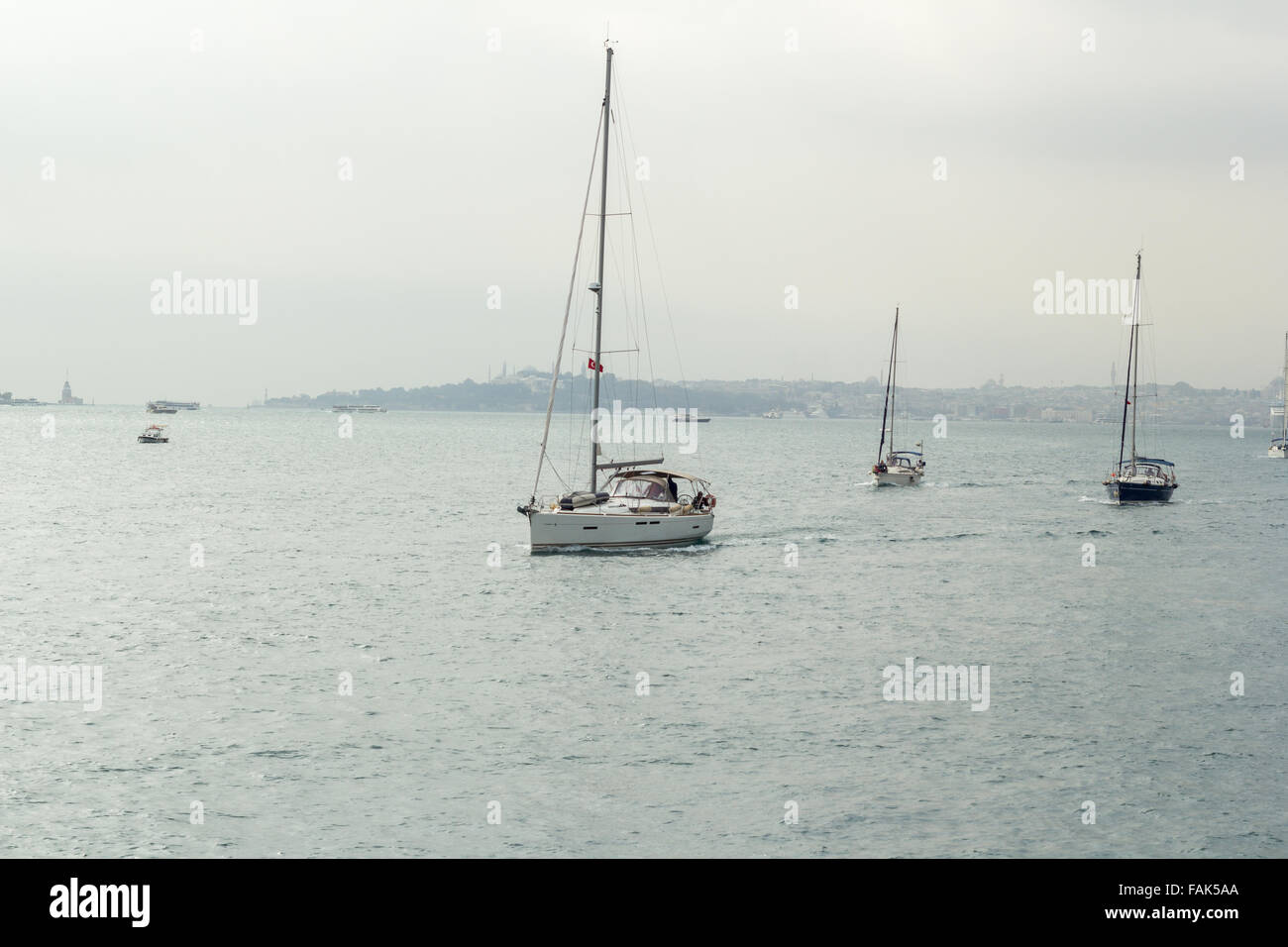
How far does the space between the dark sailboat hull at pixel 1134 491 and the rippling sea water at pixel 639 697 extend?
18.2 meters

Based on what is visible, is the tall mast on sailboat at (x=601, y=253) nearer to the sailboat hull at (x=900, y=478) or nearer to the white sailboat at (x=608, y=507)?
the white sailboat at (x=608, y=507)

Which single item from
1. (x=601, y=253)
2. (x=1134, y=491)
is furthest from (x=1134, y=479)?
(x=601, y=253)

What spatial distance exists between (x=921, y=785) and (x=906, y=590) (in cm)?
2618

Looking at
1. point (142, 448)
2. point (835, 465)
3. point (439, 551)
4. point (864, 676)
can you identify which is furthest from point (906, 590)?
point (142, 448)

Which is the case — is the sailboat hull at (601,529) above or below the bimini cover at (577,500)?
below

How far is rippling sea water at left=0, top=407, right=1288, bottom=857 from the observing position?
2038 cm

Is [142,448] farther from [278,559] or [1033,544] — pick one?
[1033,544]

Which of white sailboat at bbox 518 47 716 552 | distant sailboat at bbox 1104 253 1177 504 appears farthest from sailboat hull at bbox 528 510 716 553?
distant sailboat at bbox 1104 253 1177 504

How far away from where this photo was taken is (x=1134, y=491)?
8675 cm

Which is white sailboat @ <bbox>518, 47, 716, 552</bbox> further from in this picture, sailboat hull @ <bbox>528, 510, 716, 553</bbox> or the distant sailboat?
the distant sailboat

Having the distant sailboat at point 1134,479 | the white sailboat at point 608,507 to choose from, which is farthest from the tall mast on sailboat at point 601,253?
the distant sailboat at point 1134,479

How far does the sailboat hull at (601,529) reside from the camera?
5166 cm

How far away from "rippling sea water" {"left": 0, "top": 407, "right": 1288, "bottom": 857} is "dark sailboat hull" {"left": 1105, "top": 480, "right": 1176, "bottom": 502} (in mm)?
18238

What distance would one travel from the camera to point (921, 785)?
22.6 m
